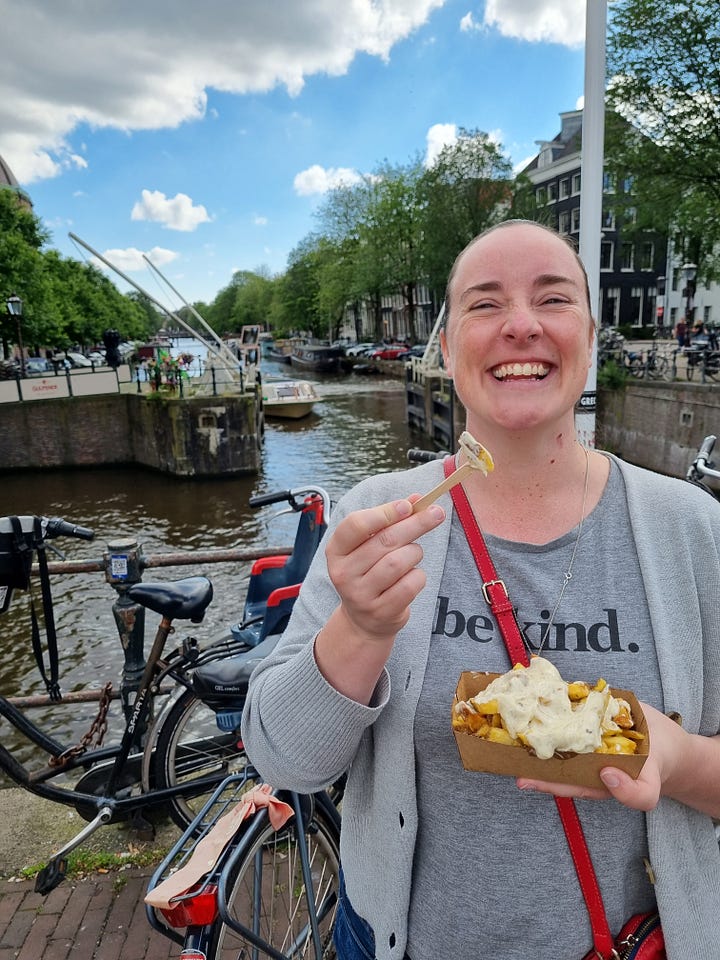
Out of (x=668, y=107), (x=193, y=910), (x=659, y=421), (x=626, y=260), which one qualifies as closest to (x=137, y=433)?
(x=659, y=421)

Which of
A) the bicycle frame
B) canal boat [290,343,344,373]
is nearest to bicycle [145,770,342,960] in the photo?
the bicycle frame

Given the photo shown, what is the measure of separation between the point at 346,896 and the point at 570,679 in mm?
689

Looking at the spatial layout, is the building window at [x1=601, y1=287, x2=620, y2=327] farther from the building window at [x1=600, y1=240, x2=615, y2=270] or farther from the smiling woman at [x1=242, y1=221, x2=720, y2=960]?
the smiling woman at [x1=242, y1=221, x2=720, y2=960]

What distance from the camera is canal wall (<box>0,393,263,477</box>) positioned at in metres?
16.4

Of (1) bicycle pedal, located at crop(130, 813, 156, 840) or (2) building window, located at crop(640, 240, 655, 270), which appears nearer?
(1) bicycle pedal, located at crop(130, 813, 156, 840)

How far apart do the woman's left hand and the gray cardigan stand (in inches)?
2.9

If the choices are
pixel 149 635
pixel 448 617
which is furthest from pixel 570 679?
pixel 149 635

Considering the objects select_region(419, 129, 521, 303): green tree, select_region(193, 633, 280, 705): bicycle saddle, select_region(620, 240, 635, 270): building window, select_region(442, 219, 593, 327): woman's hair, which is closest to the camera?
select_region(442, 219, 593, 327): woman's hair

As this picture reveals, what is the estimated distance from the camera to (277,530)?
12055mm

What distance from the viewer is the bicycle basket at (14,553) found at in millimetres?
2570

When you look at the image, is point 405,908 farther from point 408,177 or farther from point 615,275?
point 408,177

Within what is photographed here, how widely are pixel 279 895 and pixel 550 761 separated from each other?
5.51 ft

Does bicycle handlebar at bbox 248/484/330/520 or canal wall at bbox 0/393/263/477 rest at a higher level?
bicycle handlebar at bbox 248/484/330/520

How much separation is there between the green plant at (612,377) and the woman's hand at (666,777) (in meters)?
16.2
